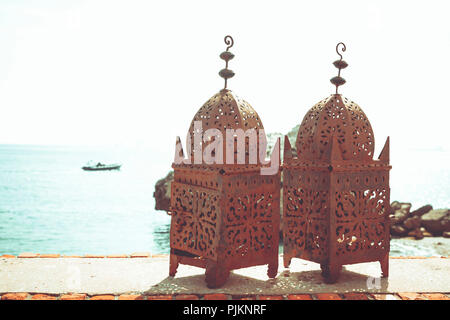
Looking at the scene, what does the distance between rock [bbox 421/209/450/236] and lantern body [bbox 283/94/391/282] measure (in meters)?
18.8

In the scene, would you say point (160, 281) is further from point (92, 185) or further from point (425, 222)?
point (92, 185)

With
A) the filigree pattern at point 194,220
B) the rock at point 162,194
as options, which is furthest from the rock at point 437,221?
the filigree pattern at point 194,220

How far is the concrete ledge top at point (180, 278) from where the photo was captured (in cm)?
483

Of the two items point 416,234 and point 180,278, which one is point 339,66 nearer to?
point 180,278

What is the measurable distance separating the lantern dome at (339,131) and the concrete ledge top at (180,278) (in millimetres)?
1518

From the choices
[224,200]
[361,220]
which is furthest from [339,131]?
[224,200]

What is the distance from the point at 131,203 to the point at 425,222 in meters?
47.0

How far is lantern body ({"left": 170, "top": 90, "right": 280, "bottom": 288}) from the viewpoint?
4.75 m

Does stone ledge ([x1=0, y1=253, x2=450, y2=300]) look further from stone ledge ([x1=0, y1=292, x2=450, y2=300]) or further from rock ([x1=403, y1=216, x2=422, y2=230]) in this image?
rock ([x1=403, y1=216, x2=422, y2=230])

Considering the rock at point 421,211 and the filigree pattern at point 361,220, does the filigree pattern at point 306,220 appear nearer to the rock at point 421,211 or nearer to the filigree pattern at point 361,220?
the filigree pattern at point 361,220

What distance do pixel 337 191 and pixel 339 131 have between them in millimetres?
731

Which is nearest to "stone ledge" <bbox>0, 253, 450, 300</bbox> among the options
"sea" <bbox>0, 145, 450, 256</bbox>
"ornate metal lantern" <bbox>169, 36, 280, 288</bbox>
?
"ornate metal lantern" <bbox>169, 36, 280, 288</bbox>

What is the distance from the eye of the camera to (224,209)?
469 cm

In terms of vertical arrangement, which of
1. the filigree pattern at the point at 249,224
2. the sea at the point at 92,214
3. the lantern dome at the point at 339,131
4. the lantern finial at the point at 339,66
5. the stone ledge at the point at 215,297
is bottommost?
the sea at the point at 92,214
